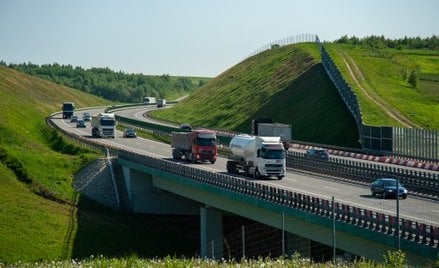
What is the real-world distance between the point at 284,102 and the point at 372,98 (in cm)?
2376

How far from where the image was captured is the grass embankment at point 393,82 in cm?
11094

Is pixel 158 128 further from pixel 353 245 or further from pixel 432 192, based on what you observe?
pixel 353 245

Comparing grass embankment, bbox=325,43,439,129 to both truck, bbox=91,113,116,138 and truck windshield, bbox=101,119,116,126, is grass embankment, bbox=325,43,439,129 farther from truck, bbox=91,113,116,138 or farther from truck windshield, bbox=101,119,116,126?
truck, bbox=91,113,116,138

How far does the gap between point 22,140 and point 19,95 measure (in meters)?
84.1

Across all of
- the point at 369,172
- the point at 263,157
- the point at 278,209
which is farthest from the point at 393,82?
the point at 278,209

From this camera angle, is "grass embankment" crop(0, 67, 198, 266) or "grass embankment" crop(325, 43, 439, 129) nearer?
"grass embankment" crop(0, 67, 198, 266)

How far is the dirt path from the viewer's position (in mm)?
108588

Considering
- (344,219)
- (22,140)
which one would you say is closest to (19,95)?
(22,140)

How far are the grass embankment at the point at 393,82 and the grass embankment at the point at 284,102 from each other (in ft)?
11.8

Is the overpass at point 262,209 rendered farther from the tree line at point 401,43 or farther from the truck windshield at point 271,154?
the tree line at point 401,43

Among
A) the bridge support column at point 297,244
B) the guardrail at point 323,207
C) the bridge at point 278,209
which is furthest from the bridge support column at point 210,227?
the bridge support column at point 297,244

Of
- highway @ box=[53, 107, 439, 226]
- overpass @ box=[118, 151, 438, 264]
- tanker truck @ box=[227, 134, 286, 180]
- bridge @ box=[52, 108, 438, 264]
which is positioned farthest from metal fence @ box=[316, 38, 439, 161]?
overpass @ box=[118, 151, 438, 264]

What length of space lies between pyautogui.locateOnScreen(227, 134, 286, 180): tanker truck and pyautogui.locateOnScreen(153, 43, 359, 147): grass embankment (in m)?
37.7

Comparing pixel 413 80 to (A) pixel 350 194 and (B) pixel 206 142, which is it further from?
(A) pixel 350 194
